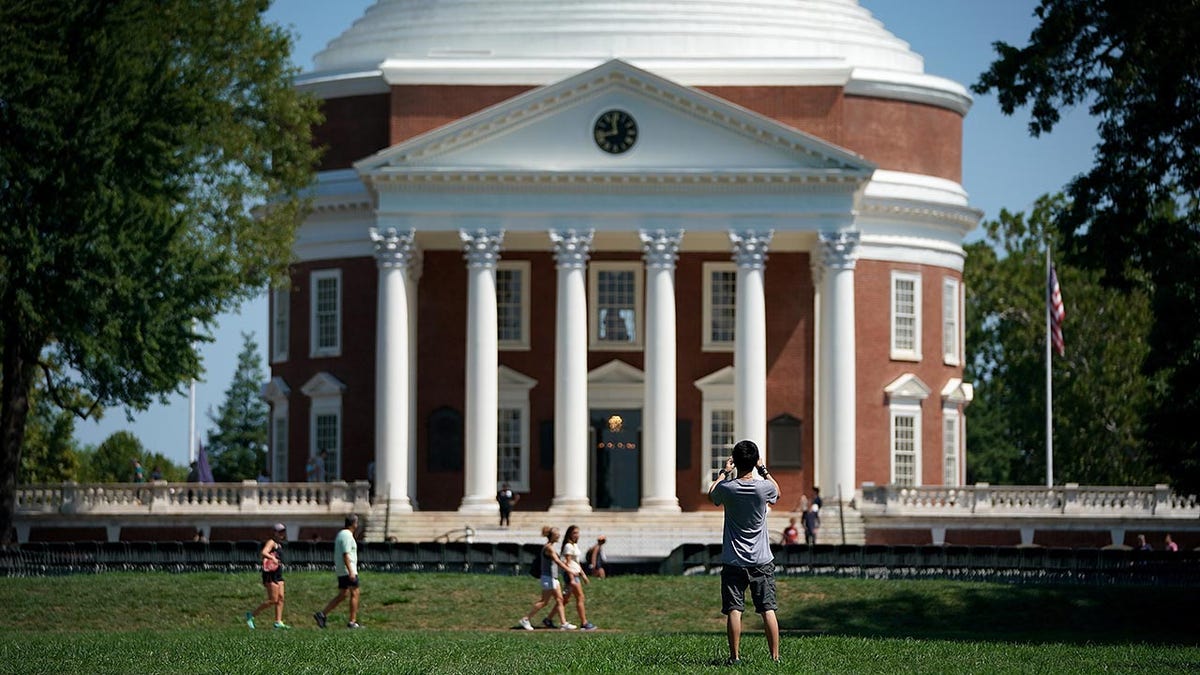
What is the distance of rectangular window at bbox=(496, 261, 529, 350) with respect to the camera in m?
73.9

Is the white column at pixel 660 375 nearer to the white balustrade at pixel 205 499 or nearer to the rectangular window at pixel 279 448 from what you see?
the white balustrade at pixel 205 499

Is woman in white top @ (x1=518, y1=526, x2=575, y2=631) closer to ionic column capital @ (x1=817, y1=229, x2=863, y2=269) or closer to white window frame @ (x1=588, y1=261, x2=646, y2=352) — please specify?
ionic column capital @ (x1=817, y1=229, x2=863, y2=269)

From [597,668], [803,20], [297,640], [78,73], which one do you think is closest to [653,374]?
[803,20]

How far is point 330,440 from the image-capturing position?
76.2 m

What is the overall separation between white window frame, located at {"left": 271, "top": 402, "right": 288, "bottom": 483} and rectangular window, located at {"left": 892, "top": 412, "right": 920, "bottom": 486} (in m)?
19.2

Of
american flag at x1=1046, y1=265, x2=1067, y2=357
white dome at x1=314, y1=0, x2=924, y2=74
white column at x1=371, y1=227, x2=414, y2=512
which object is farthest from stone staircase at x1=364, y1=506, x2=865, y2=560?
white dome at x1=314, y1=0, x2=924, y2=74

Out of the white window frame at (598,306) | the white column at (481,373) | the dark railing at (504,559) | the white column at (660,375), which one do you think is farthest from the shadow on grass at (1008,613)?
the white window frame at (598,306)

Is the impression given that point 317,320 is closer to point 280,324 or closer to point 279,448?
point 280,324

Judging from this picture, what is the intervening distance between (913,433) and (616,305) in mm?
10146

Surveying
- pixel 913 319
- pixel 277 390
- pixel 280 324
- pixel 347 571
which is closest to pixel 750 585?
pixel 347 571

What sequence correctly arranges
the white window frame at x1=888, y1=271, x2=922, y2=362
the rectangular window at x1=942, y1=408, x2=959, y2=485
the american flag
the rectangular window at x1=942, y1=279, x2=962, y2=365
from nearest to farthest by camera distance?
1. the white window frame at x1=888, y1=271, x2=922, y2=362
2. the american flag
3. the rectangular window at x1=942, y1=408, x2=959, y2=485
4. the rectangular window at x1=942, y1=279, x2=962, y2=365

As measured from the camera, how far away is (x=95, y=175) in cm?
5431

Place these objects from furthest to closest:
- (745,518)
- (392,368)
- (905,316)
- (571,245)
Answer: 1. (905,316)
2. (571,245)
3. (392,368)
4. (745,518)

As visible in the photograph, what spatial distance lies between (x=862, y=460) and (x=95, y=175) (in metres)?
28.7
